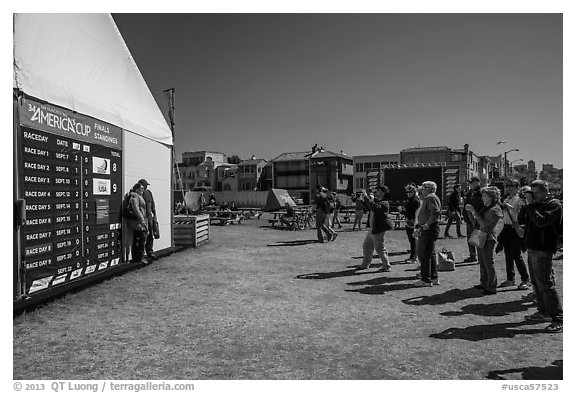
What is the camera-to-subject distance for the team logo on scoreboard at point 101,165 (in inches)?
289

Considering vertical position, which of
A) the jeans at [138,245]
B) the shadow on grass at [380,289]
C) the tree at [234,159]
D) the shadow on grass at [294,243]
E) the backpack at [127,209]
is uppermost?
the tree at [234,159]

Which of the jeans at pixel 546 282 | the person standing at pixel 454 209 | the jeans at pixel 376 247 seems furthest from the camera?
the person standing at pixel 454 209

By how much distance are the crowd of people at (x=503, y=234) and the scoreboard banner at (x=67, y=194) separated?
5412mm

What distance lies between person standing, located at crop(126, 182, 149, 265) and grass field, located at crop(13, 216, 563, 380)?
1.80ft

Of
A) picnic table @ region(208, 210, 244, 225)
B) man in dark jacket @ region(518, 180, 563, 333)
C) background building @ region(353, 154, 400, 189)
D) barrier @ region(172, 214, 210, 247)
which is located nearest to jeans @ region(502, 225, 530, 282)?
man in dark jacket @ region(518, 180, 563, 333)

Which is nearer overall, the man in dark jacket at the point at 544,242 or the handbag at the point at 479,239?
the man in dark jacket at the point at 544,242

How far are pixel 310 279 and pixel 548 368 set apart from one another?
15.2ft

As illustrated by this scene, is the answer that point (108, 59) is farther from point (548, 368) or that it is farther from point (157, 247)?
point (548, 368)

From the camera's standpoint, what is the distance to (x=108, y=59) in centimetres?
810

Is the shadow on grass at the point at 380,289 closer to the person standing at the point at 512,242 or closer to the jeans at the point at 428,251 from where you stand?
the jeans at the point at 428,251

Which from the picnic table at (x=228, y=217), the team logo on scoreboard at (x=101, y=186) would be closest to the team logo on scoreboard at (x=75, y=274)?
the team logo on scoreboard at (x=101, y=186)

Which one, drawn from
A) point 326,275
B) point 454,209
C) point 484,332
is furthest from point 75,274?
point 454,209

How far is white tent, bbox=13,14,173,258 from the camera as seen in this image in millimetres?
5723
